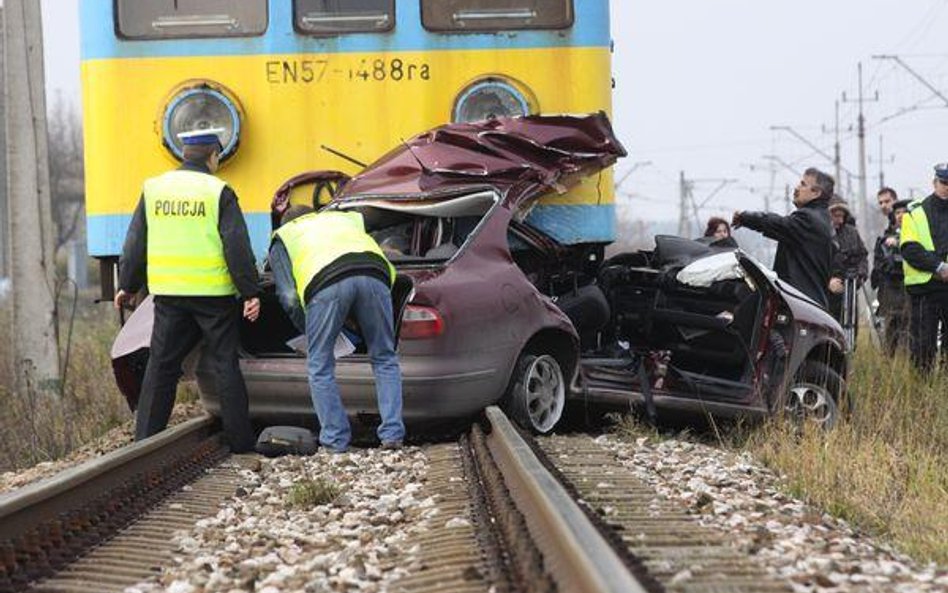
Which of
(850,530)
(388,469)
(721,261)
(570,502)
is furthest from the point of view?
(721,261)

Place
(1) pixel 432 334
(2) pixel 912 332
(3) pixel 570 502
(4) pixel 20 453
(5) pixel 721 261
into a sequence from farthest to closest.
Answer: (2) pixel 912 332 < (4) pixel 20 453 < (5) pixel 721 261 < (1) pixel 432 334 < (3) pixel 570 502

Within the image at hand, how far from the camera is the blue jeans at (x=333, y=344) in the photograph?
23.1 feet

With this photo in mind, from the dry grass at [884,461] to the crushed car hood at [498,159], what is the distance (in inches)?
76.1

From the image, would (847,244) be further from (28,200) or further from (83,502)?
(83,502)

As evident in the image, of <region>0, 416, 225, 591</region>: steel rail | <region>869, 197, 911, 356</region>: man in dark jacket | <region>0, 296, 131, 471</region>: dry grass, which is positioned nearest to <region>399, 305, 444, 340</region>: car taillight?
<region>0, 416, 225, 591</region>: steel rail

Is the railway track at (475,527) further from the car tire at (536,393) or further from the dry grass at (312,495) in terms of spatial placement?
the car tire at (536,393)

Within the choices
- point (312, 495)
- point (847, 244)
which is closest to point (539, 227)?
point (312, 495)

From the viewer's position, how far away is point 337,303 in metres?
7.23

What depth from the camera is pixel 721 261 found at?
841 centimetres

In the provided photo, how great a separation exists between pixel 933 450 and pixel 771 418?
0.95 m

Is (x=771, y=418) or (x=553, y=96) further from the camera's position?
(x=553, y=96)

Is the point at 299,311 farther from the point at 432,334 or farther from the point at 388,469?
the point at 388,469

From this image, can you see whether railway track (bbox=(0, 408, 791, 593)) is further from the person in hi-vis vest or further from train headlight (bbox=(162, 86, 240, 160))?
train headlight (bbox=(162, 86, 240, 160))

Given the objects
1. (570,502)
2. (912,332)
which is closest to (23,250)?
(912,332)
